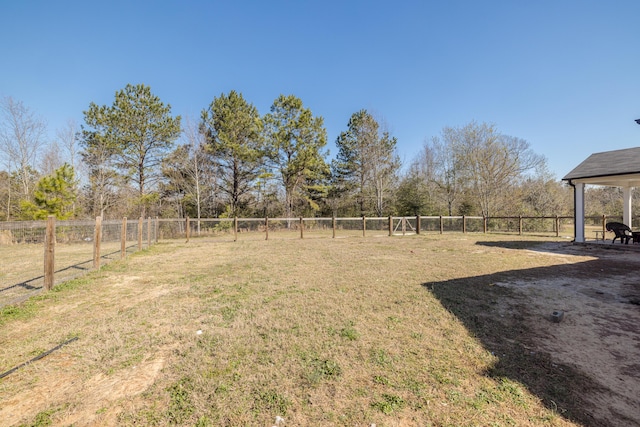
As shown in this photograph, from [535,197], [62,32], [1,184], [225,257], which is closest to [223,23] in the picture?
[62,32]

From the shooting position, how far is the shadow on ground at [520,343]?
70.7 inches

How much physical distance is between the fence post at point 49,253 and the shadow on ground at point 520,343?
6.38 m

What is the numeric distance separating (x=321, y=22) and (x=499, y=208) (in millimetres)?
18995

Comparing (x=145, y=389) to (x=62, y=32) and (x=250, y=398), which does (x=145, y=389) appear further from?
(x=62, y=32)

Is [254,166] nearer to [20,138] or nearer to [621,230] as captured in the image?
[20,138]

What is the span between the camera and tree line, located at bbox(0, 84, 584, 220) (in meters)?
17.3

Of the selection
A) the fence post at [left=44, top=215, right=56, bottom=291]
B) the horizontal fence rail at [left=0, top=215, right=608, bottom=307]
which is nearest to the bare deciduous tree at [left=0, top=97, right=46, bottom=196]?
the horizontal fence rail at [left=0, top=215, right=608, bottom=307]

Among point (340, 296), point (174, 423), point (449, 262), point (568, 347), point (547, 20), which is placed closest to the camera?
point (174, 423)

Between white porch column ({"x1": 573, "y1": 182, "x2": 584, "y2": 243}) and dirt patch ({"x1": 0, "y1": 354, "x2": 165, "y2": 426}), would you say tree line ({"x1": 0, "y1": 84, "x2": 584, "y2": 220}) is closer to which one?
white porch column ({"x1": 573, "y1": 182, "x2": 584, "y2": 243})

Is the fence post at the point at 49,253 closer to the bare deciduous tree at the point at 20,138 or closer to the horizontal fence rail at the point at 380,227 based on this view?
the horizontal fence rail at the point at 380,227

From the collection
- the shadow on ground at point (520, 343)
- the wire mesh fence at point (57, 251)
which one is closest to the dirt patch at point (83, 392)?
the wire mesh fence at point (57, 251)

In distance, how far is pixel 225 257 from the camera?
8.28 m

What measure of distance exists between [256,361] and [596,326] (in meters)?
3.88

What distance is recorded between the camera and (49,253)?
4441mm
